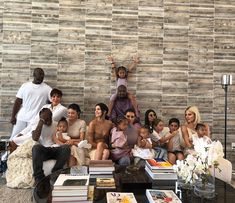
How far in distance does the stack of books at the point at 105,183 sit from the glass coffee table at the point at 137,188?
37mm

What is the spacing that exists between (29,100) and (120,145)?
1479 millimetres

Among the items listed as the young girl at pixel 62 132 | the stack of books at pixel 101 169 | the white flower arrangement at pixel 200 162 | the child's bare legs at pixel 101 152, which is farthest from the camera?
the young girl at pixel 62 132

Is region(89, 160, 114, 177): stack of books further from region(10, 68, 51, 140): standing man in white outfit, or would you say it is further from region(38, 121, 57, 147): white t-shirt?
region(10, 68, 51, 140): standing man in white outfit

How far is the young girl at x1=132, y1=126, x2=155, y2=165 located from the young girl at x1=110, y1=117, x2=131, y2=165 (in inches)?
4.0

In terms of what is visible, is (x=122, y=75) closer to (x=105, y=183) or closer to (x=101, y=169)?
(x=101, y=169)

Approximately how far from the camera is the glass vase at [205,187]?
1.84m

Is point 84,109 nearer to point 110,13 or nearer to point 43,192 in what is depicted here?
point 110,13

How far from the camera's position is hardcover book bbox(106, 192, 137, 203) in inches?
67.9

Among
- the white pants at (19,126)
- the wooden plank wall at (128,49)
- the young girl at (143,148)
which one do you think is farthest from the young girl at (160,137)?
the white pants at (19,126)

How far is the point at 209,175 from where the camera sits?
1.83 meters

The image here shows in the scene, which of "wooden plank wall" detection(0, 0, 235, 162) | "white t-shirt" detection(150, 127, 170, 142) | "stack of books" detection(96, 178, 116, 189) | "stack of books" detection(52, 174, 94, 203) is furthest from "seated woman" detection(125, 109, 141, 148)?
"stack of books" detection(52, 174, 94, 203)

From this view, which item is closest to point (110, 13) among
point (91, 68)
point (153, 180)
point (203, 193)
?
point (91, 68)

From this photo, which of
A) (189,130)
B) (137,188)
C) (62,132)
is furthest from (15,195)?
(189,130)

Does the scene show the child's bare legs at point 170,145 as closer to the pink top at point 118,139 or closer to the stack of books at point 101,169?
the pink top at point 118,139
